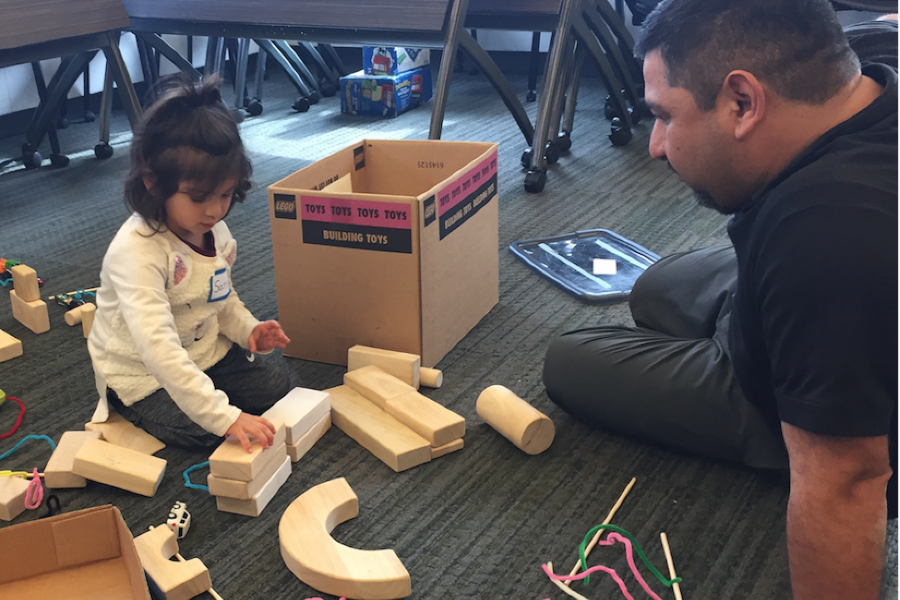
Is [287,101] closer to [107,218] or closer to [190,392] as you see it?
[107,218]

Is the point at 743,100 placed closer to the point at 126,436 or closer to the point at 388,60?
the point at 126,436

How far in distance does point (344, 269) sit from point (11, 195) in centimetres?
Answer: 157

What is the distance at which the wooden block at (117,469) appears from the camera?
119 centimetres

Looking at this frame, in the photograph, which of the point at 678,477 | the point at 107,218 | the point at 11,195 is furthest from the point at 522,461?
the point at 11,195

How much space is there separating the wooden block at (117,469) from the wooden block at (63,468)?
0.05 feet

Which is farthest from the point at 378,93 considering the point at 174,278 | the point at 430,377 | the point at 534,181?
the point at 174,278

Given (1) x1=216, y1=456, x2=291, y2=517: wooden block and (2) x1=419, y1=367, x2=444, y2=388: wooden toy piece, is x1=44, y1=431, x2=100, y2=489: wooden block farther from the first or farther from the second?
(2) x1=419, y1=367, x2=444, y2=388: wooden toy piece

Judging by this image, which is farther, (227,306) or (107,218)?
(107,218)

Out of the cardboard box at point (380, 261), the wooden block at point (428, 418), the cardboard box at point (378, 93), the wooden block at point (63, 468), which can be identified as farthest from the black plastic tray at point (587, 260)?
the cardboard box at point (378, 93)

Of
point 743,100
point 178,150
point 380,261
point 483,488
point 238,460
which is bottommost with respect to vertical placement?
point 483,488

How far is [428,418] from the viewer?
51.1 inches

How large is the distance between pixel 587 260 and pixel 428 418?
827 millimetres

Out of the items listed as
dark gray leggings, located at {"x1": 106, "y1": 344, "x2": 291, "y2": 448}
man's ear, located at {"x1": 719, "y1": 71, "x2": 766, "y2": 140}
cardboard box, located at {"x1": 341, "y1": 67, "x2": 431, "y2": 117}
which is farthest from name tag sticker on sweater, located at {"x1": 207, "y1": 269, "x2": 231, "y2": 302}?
cardboard box, located at {"x1": 341, "y1": 67, "x2": 431, "y2": 117}

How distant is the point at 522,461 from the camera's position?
1280 mm
